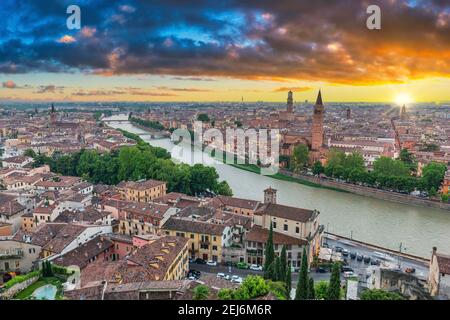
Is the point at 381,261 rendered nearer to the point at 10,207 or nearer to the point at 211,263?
the point at 211,263

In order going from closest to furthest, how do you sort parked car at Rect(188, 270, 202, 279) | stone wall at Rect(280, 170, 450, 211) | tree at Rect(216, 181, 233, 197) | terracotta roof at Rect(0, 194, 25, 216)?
parked car at Rect(188, 270, 202, 279) → terracotta roof at Rect(0, 194, 25, 216) → tree at Rect(216, 181, 233, 197) → stone wall at Rect(280, 170, 450, 211)

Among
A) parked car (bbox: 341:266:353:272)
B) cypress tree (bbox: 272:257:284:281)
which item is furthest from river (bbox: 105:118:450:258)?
cypress tree (bbox: 272:257:284:281)

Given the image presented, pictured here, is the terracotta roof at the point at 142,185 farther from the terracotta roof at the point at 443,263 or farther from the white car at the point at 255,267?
the terracotta roof at the point at 443,263

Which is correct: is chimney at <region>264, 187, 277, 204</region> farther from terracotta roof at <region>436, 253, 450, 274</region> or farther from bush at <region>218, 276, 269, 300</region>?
bush at <region>218, 276, 269, 300</region>

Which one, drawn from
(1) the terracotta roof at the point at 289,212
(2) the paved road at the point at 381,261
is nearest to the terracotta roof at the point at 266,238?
(1) the terracotta roof at the point at 289,212
